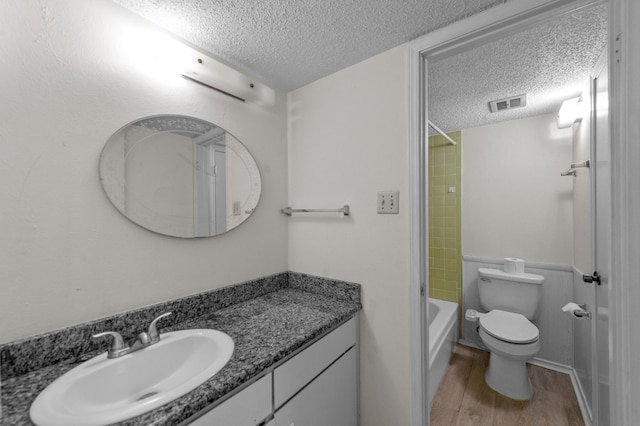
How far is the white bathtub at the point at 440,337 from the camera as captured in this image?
175 centimetres

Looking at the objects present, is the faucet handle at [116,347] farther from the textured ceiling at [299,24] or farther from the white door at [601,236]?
the white door at [601,236]

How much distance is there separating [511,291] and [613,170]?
1.87 meters

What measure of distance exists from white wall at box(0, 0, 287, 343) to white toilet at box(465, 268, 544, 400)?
214cm

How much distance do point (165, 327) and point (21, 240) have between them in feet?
1.87

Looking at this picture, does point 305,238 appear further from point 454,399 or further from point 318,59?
point 454,399

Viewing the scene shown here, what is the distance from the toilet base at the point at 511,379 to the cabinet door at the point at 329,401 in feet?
4.12

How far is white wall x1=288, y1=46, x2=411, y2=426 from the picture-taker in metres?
1.26

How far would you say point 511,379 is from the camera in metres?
1.82

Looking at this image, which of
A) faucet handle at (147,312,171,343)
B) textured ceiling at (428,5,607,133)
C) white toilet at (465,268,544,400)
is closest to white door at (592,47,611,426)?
textured ceiling at (428,5,607,133)

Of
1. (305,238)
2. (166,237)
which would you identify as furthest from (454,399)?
(166,237)

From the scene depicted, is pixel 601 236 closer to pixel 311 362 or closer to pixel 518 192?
pixel 518 192

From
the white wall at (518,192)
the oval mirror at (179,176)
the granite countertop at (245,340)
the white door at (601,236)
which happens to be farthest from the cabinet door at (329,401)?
the white wall at (518,192)

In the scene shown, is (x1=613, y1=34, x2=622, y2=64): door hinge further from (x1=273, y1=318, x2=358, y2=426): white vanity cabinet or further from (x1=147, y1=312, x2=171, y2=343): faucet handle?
(x1=147, y1=312, x2=171, y2=343): faucet handle

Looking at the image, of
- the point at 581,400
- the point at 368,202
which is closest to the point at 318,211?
the point at 368,202
